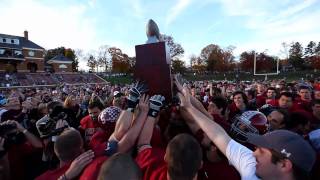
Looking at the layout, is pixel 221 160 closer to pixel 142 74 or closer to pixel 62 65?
pixel 142 74

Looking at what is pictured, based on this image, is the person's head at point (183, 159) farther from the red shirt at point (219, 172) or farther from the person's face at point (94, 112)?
the person's face at point (94, 112)

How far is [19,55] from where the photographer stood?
3174 inches

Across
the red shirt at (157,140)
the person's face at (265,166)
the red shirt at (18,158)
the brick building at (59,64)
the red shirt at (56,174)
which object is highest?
the brick building at (59,64)

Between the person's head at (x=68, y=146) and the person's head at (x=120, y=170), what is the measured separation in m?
1.01

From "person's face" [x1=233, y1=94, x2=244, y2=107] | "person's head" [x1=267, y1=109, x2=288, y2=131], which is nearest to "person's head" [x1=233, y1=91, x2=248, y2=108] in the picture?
"person's face" [x1=233, y1=94, x2=244, y2=107]

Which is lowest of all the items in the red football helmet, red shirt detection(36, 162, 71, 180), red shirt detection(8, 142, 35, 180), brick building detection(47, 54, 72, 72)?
red shirt detection(8, 142, 35, 180)

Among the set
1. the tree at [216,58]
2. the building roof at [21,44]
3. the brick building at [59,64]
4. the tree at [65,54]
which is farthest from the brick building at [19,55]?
the tree at [216,58]

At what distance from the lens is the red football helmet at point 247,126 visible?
11.2 feet

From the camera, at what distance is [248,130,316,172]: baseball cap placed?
225 centimetres

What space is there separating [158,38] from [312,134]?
90.8 inches

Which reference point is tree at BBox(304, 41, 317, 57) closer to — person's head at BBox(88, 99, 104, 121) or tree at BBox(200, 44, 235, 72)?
tree at BBox(200, 44, 235, 72)

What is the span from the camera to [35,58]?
84875mm

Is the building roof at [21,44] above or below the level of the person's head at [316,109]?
→ above

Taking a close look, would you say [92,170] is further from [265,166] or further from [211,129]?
[265,166]
